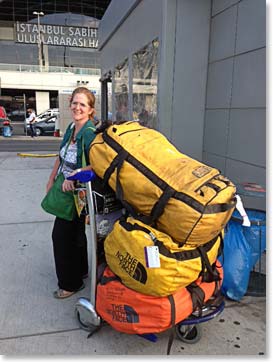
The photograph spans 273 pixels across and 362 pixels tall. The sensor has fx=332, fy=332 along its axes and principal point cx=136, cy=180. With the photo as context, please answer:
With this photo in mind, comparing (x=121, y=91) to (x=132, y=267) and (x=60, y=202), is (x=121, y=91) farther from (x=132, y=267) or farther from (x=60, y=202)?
(x=132, y=267)

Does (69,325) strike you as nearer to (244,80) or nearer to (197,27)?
(244,80)

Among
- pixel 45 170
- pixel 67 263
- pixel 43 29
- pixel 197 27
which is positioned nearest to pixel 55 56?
pixel 43 29

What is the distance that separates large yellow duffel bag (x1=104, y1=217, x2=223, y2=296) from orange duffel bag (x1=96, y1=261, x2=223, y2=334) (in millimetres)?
47

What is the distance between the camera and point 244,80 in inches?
137

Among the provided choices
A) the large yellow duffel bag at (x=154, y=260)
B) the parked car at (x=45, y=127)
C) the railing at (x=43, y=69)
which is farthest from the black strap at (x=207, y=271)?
the railing at (x=43, y=69)

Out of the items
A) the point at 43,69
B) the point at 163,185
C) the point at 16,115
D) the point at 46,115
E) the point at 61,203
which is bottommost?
the point at 61,203

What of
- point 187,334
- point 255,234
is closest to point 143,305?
point 187,334

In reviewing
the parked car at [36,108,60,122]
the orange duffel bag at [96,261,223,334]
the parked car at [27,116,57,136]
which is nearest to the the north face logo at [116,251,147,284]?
the orange duffel bag at [96,261,223,334]

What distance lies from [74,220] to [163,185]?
40.8 inches

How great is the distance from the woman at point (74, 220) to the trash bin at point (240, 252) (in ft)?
3.69

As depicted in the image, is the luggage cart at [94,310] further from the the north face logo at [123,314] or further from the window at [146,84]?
the window at [146,84]

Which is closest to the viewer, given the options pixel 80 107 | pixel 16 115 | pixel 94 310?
pixel 94 310

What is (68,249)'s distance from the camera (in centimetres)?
254

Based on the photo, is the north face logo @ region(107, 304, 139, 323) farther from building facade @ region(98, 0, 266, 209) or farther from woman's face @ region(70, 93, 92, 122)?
building facade @ region(98, 0, 266, 209)
